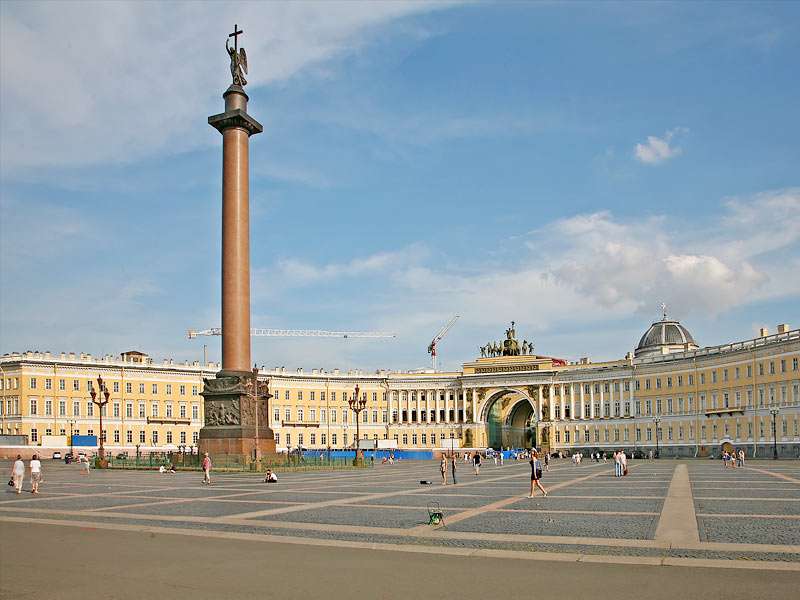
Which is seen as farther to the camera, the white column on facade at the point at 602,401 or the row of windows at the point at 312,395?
the row of windows at the point at 312,395

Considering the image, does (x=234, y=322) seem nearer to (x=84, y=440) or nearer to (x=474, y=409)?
(x=84, y=440)

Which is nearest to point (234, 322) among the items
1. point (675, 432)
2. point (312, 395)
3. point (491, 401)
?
point (675, 432)

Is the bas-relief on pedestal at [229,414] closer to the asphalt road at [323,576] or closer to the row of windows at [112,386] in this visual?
the asphalt road at [323,576]

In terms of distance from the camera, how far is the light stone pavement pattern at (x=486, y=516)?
53.6ft

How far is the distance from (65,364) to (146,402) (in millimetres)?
13318

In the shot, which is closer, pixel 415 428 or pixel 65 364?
pixel 65 364

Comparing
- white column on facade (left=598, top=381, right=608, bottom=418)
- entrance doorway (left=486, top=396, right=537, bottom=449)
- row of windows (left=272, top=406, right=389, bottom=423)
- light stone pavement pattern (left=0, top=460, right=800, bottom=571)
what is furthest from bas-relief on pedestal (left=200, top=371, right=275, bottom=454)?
entrance doorway (left=486, top=396, right=537, bottom=449)

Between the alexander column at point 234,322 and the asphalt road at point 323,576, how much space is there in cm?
3319

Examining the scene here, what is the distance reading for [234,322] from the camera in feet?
165

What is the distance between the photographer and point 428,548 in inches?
641

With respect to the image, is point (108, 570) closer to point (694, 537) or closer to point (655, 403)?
point (694, 537)

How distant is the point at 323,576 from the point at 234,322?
38470 mm

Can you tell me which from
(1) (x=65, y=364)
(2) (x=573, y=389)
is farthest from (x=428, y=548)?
(2) (x=573, y=389)

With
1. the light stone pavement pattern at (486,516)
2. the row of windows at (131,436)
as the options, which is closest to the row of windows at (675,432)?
the light stone pavement pattern at (486,516)
